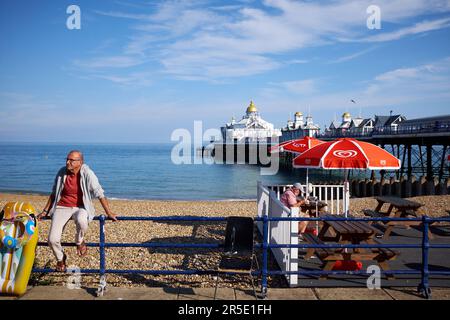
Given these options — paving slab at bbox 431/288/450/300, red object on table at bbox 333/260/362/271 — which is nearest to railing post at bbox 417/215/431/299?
paving slab at bbox 431/288/450/300

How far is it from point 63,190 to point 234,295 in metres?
2.48

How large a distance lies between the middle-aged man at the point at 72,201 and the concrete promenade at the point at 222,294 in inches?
14.0

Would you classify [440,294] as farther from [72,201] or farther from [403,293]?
[72,201]

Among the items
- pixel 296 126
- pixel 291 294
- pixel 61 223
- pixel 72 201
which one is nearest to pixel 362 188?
pixel 291 294

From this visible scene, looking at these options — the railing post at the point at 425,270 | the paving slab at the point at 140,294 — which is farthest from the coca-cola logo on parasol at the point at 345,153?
the paving slab at the point at 140,294

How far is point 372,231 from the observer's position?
580cm

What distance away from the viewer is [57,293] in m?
4.61

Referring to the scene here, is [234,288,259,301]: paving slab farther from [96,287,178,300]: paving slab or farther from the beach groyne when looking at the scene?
the beach groyne

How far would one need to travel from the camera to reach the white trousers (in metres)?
4.69

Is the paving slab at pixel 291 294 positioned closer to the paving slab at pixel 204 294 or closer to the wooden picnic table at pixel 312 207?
the paving slab at pixel 204 294

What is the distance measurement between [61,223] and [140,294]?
4.27 feet

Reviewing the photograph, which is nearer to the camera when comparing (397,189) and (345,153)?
(345,153)

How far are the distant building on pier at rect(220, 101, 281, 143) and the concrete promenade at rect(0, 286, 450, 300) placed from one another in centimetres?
10584
